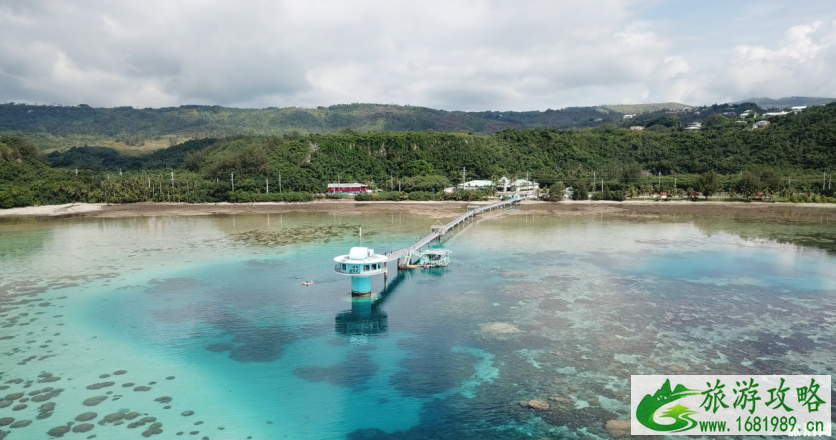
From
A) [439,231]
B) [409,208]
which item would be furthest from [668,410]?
[409,208]

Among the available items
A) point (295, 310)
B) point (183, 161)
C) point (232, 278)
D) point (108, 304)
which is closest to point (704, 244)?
point (295, 310)

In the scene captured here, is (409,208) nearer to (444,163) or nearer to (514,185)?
(514,185)

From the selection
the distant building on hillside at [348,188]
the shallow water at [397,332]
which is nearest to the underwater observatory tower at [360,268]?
the shallow water at [397,332]

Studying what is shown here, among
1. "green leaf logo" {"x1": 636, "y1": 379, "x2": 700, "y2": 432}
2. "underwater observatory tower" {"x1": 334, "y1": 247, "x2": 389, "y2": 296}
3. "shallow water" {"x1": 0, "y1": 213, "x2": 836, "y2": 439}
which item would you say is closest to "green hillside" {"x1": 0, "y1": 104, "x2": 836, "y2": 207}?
"shallow water" {"x1": 0, "y1": 213, "x2": 836, "y2": 439}

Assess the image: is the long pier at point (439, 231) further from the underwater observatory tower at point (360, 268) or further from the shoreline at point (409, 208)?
the shoreline at point (409, 208)

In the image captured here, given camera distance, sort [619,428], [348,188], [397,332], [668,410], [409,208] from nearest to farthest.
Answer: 1. [619,428]
2. [668,410]
3. [397,332]
4. [409,208]
5. [348,188]

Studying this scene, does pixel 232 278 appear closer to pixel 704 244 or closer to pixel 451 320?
pixel 451 320
